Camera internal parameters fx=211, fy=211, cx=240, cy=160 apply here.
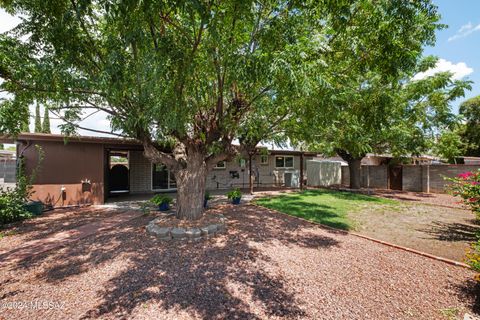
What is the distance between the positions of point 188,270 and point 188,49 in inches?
162

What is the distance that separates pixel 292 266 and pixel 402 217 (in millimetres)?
6184

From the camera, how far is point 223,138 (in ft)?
19.9

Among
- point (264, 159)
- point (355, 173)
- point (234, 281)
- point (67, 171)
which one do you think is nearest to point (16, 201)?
point (67, 171)

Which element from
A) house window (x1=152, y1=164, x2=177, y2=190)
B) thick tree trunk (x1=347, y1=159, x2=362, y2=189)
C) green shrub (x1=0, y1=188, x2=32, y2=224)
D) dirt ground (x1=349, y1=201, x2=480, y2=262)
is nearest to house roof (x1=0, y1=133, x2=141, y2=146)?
green shrub (x1=0, y1=188, x2=32, y2=224)

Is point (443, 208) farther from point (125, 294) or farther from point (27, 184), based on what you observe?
point (27, 184)

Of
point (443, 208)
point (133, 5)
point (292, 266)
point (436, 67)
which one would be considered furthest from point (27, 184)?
point (436, 67)

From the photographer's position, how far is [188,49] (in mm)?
4039

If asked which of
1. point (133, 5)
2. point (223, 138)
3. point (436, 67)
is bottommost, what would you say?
point (223, 138)

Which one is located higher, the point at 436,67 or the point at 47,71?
the point at 436,67

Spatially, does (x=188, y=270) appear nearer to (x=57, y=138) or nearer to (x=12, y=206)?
(x=12, y=206)

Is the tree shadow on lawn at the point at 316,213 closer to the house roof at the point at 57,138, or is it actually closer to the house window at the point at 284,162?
the house roof at the point at 57,138

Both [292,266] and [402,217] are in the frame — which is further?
[402,217]

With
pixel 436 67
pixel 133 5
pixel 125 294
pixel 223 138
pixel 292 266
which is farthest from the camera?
pixel 436 67

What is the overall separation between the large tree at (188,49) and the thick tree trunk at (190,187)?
0.96m
